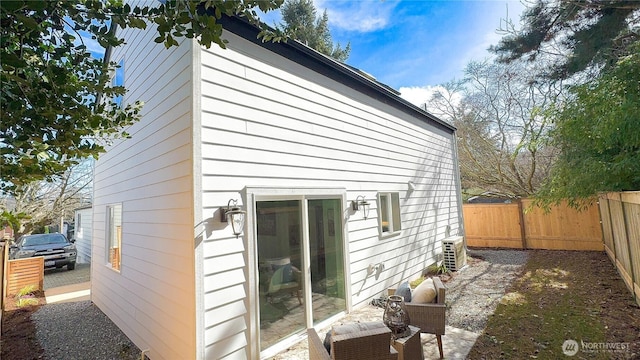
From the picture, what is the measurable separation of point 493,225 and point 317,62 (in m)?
9.19

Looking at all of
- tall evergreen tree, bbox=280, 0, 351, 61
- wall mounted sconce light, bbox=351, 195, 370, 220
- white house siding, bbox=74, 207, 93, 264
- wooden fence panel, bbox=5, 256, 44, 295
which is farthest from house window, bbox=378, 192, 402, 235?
white house siding, bbox=74, 207, 93, 264

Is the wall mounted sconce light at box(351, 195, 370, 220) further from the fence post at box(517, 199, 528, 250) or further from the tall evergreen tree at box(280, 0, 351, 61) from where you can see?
the tall evergreen tree at box(280, 0, 351, 61)

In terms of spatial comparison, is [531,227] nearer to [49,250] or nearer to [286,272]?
[286,272]

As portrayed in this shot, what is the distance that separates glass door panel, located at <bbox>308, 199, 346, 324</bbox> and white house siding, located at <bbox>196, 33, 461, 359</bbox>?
235 millimetres

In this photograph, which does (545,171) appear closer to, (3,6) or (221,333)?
(221,333)

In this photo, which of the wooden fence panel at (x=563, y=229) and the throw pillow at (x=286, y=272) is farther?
the wooden fence panel at (x=563, y=229)

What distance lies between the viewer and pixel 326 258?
4.45m

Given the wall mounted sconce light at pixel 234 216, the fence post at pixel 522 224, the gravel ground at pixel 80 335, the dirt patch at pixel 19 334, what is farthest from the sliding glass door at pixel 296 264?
the fence post at pixel 522 224

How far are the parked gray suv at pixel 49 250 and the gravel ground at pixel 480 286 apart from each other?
1264 centimetres

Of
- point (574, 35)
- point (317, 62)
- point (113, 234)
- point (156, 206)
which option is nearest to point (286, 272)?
point (156, 206)

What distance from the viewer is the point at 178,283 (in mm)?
3191

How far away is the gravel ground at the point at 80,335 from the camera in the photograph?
4.04 m

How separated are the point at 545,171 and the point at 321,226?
11946mm

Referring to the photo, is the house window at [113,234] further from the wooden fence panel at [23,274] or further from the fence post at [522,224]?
the fence post at [522,224]
